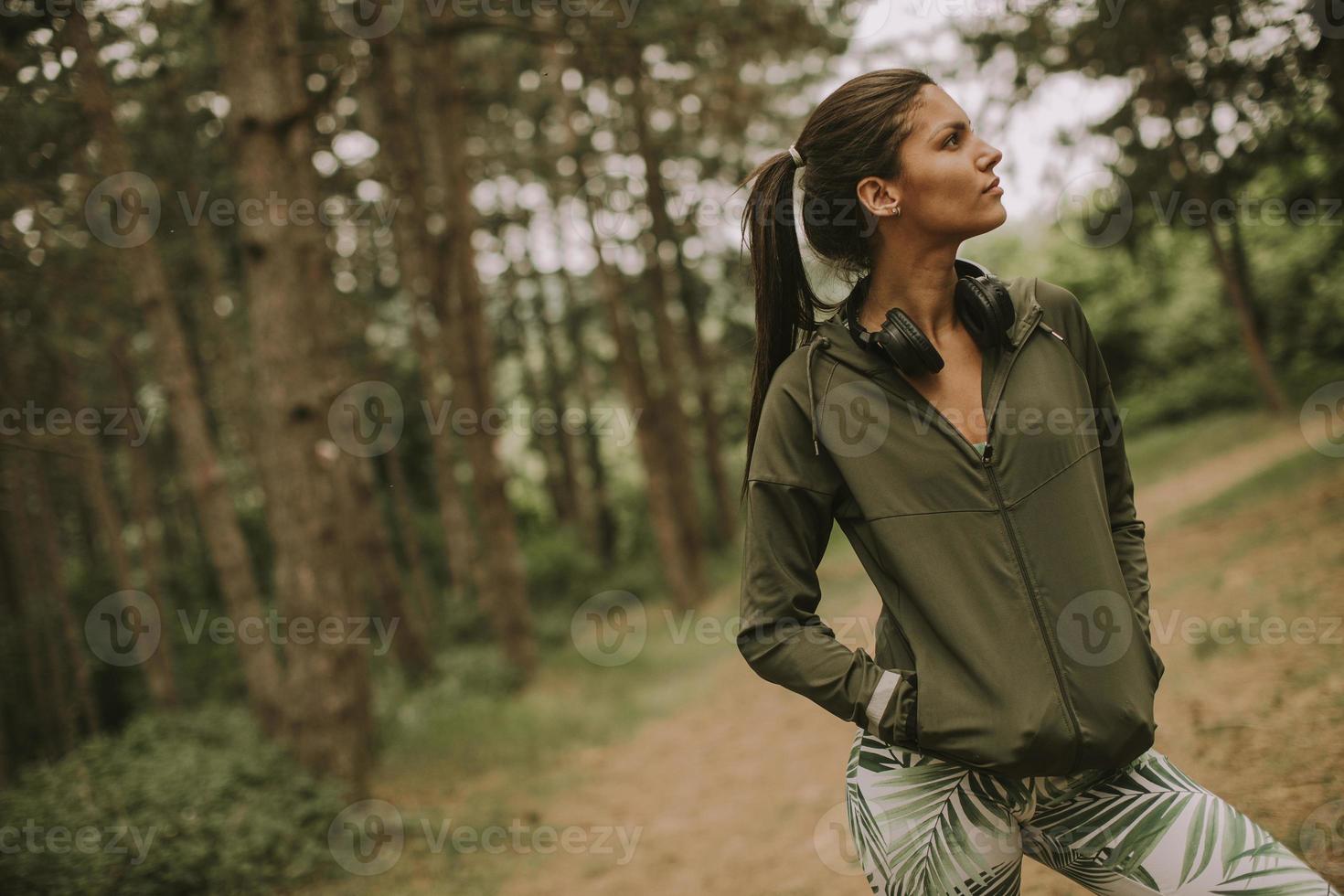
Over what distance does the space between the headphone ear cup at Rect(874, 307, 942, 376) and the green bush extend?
233 inches

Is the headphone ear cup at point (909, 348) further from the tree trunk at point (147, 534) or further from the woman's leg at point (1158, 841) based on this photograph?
the tree trunk at point (147, 534)

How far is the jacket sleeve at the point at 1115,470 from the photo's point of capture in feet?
7.59

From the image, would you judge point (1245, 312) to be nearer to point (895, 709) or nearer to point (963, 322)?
point (963, 322)

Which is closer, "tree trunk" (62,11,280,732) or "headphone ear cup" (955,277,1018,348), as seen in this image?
"headphone ear cup" (955,277,1018,348)

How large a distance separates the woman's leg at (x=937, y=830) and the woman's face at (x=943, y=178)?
1.18 metres

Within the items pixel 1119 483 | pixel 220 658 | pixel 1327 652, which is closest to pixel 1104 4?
pixel 1327 652

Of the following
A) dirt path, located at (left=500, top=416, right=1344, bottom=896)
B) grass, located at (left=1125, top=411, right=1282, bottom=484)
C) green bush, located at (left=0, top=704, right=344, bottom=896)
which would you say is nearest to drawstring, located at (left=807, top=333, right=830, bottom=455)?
dirt path, located at (left=500, top=416, right=1344, bottom=896)

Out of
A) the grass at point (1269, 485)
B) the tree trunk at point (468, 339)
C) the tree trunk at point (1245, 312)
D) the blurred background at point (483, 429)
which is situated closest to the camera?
the blurred background at point (483, 429)

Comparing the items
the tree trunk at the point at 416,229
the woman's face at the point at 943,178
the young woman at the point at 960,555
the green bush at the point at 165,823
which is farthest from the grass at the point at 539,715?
the woman's face at the point at 943,178

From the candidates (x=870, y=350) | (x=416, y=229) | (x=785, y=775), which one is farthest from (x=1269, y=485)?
(x=870, y=350)

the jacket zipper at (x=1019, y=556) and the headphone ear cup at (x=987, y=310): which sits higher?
the headphone ear cup at (x=987, y=310)

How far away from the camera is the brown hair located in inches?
88.4

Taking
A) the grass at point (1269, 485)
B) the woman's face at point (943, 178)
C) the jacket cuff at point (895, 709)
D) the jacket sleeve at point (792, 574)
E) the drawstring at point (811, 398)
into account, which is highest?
the woman's face at point (943, 178)

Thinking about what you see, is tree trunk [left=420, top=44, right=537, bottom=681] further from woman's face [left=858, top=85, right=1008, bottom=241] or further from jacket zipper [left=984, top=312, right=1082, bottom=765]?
jacket zipper [left=984, top=312, right=1082, bottom=765]
